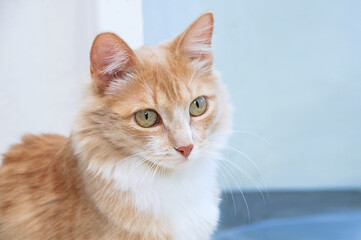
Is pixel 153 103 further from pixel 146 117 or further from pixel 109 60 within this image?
pixel 109 60

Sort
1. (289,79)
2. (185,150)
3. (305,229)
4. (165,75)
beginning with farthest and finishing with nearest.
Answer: (289,79) < (305,229) < (165,75) < (185,150)

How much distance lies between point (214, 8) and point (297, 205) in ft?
4.16

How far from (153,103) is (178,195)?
0.35 metres

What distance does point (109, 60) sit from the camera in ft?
4.47

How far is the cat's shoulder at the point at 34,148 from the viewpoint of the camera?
171 centimetres

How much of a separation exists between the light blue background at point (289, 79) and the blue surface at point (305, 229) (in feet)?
0.75

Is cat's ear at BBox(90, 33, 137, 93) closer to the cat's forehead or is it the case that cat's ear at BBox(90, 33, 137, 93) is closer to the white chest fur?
the cat's forehead

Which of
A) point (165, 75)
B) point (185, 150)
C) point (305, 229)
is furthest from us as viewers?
point (305, 229)

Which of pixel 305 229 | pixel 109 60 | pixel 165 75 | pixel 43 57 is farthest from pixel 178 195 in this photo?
pixel 43 57

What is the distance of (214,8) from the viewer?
2.39 m

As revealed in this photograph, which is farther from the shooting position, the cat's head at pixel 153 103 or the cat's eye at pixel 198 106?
the cat's eye at pixel 198 106

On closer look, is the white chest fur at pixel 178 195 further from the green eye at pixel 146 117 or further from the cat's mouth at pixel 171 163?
the green eye at pixel 146 117

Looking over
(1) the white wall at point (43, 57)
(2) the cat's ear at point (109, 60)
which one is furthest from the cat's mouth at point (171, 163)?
(1) the white wall at point (43, 57)

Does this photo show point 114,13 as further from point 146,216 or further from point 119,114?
point 146,216
